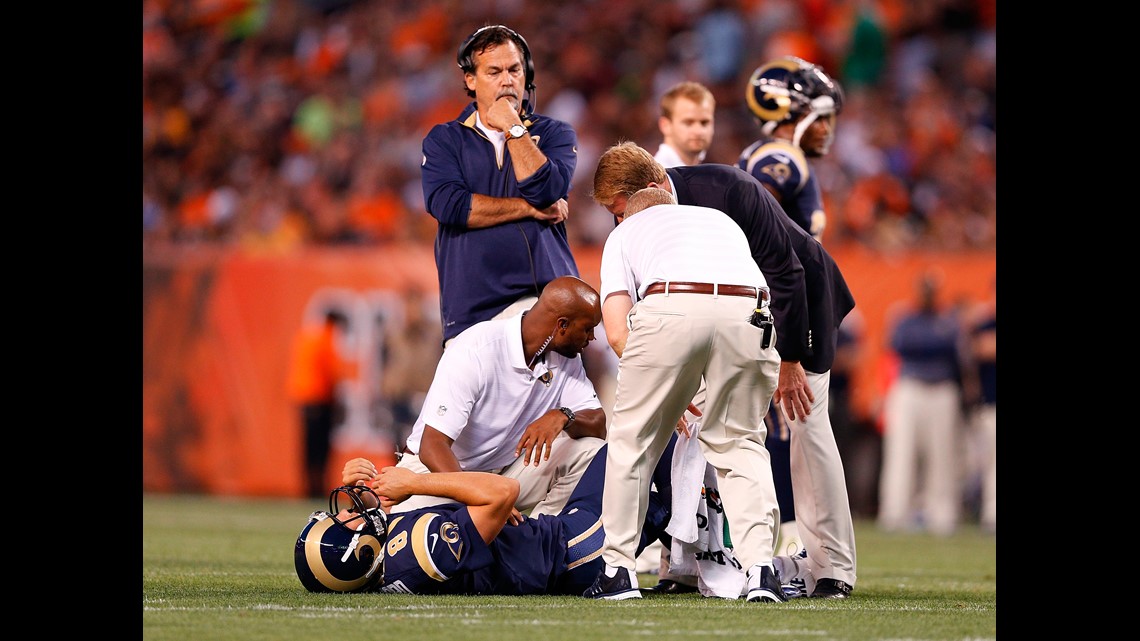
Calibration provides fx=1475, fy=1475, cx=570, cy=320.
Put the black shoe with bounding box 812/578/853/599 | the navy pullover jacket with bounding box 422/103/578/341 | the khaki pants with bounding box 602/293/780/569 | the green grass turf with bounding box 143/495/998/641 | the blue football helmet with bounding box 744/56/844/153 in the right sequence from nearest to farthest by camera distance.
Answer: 1. the green grass turf with bounding box 143/495/998/641
2. the khaki pants with bounding box 602/293/780/569
3. the black shoe with bounding box 812/578/853/599
4. the navy pullover jacket with bounding box 422/103/578/341
5. the blue football helmet with bounding box 744/56/844/153

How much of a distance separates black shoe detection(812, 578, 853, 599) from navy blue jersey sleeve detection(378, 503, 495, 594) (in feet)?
5.11

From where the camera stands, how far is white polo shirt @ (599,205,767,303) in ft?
19.6

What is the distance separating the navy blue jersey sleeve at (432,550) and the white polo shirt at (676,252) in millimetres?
1155

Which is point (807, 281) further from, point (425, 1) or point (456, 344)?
point (425, 1)

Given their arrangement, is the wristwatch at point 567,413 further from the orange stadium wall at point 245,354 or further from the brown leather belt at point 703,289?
the orange stadium wall at point 245,354

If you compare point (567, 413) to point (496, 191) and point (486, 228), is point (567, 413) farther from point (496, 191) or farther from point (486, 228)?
point (496, 191)

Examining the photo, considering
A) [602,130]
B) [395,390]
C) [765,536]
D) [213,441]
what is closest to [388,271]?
[395,390]

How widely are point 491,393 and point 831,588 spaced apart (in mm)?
1803

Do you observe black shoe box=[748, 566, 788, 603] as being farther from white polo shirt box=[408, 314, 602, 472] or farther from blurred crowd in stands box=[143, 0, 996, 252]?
blurred crowd in stands box=[143, 0, 996, 252]

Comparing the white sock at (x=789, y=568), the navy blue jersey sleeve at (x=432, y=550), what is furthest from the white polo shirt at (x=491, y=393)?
the white sock at (x=789, y=568)

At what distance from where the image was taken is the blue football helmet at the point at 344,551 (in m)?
6.39

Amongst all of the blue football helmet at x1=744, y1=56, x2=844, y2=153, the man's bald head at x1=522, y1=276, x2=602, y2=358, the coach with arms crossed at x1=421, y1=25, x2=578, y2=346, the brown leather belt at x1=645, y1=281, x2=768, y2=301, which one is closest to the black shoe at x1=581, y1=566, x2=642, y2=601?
the man's bald head at x1=522, y1=276, x2=602, y2=358

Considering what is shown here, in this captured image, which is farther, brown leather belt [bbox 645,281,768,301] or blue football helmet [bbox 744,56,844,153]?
blue football helmet [bbox 744,56,844,153]

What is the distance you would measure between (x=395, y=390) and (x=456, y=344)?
8.55 meters
